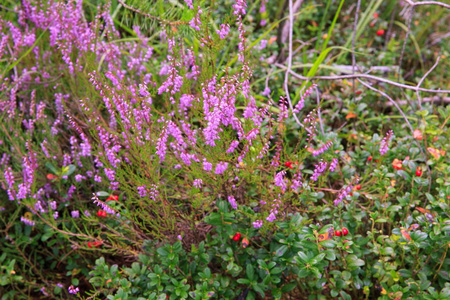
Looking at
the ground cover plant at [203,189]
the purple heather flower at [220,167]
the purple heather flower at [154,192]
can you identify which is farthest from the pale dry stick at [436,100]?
the purple heather flower at [154,192]

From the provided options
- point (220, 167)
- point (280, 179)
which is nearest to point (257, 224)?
point (280, 179)

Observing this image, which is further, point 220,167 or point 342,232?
point 342,232

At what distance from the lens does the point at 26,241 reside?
232 centimetres

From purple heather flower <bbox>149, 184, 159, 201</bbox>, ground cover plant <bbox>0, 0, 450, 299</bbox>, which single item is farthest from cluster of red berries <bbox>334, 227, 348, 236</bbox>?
purple heather flower <bbox>149, 184, 159, 201</bbox>

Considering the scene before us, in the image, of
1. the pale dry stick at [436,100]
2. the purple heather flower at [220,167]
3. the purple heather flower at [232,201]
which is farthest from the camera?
the pale dry stick at [436,100]

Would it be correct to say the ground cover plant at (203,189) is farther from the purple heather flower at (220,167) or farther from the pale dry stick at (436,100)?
the pale dry stick at (436,100)

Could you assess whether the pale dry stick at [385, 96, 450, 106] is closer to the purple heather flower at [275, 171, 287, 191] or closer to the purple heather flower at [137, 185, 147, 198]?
the purple heather flower at [275, 171, 287, 191]

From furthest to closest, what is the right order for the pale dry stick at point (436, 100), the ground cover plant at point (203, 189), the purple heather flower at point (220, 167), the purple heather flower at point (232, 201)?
the pale dry stick at point (436, 100)
the purple heather flower at point (232, 201)
the ground cover plant at point (203, 189)
the purple heather flower at point (220, 167)

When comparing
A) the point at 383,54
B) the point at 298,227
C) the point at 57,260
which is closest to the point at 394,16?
the point at 383,54

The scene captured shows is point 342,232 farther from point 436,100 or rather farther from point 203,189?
point 436,100

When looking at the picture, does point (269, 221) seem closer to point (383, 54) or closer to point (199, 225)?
point (199, 225)

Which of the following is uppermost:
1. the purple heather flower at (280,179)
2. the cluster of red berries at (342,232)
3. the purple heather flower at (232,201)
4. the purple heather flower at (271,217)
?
the purple heather flower at (280,179)

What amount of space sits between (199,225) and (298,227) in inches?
20.5

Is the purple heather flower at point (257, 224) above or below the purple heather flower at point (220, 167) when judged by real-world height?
below
